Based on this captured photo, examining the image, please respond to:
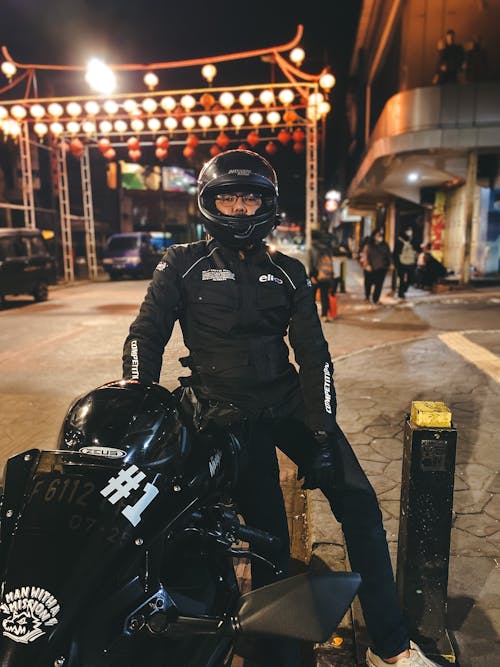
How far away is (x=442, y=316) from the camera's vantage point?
11.6 metres

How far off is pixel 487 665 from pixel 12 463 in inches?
83.2

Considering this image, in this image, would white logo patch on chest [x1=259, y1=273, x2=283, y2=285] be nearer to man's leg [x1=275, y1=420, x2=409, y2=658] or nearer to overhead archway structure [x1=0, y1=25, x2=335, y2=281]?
man's leg [x1=275, y1=420, x2=409, y2=658]

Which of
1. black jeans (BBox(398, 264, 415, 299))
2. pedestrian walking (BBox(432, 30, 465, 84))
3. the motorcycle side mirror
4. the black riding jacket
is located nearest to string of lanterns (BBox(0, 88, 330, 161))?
pedestrian walking (BBox(432, 30, 465, 84))

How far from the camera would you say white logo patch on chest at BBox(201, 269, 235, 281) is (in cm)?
232

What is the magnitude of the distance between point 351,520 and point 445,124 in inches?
573

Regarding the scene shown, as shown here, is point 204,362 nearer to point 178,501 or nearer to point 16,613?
point 178,501

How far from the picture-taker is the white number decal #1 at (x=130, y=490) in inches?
53.2

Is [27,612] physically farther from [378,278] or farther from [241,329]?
[378,278]

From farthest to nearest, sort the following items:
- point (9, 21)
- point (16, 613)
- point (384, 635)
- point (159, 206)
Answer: point (159, 206)
point (9, 21)
point (384, 635)
point (16, 613)

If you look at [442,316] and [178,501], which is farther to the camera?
[442,316]

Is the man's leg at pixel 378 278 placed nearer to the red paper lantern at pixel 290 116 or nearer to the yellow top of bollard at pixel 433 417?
the red paper lantern at pixel 290 116

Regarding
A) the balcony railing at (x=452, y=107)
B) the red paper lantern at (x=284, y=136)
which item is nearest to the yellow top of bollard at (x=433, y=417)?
the balcony railing at (x=452, y=107)

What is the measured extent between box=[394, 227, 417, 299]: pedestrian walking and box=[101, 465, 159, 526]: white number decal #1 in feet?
44.6

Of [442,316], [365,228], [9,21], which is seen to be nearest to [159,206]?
[365,228]
